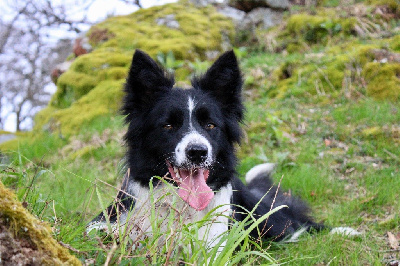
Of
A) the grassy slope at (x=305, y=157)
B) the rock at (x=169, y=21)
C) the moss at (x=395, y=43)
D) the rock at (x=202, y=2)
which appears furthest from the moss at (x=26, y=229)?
the rock at (x=202, y=2)

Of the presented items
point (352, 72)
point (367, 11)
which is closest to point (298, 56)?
point (352, 72)

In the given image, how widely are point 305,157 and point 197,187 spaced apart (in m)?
3.20

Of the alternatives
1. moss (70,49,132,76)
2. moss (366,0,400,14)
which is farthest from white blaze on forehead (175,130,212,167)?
moss (366,0,400,14)

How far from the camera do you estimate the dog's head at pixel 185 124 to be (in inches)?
120

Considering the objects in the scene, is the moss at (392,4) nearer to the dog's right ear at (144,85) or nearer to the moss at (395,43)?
the moss at (395,43)

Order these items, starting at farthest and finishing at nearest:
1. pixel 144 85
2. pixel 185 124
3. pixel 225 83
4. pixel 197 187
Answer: pixel 225 83, pixel 144 85, pixel 185 124, pixel 197 187

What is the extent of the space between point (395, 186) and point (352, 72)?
390 centimetres

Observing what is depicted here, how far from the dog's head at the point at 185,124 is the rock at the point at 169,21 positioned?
25.7ft

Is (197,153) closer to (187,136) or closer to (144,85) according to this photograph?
(187,136)

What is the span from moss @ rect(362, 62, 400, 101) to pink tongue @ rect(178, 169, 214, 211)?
17.0 ft

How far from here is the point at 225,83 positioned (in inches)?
143

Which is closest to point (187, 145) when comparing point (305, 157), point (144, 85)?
point (144, 85)

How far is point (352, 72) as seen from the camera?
7.61m

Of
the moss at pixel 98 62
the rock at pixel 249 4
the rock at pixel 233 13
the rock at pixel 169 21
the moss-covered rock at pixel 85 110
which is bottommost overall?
the moss-covered rock at pixel 85 110
